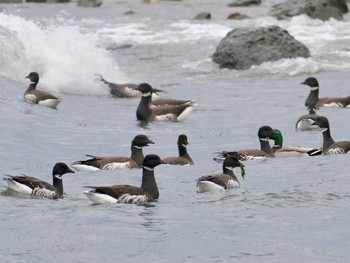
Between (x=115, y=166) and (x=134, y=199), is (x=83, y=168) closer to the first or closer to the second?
(x=115, y=166)

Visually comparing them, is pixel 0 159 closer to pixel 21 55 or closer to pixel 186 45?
pixel 21 55

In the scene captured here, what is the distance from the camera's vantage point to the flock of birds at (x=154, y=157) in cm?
1595

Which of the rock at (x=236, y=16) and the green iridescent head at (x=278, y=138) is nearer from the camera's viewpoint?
the green iridescent head at (x=278, y=138)

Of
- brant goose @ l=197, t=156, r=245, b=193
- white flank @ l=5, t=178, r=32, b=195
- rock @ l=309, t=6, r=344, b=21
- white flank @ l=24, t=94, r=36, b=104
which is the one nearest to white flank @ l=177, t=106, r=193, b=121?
white flank @ l=24, t=94, r=36, b=104

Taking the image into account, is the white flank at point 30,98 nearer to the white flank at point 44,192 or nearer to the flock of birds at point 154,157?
the flock of birds at point 154,157

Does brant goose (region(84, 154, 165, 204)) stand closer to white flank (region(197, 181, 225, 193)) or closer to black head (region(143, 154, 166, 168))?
black head (region(143, 154, 166, 168))

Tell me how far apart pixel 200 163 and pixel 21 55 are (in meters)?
14.1

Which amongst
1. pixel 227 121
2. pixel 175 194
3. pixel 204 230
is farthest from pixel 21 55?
pixel 204 230

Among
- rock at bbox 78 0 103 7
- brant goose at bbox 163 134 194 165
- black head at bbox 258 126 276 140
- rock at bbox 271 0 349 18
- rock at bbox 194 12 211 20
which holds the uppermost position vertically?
rock at bbox 78 0 103 7

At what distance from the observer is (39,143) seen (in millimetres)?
21672

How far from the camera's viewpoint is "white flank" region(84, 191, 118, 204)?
50.7 ft

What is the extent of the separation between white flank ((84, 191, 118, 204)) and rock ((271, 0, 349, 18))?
34.0 meters

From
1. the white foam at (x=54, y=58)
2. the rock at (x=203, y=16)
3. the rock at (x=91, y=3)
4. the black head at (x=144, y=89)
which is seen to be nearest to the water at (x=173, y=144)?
the white foam at (x=54, y=58)

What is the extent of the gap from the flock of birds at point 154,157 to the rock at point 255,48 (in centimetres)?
698
